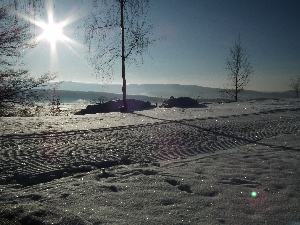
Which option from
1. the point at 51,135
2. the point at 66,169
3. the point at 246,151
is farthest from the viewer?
the point at 51,135

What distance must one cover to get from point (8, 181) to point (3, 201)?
0.70m

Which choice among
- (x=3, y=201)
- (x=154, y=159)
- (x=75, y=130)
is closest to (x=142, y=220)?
(x=3, y=201)

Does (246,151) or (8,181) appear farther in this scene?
(246,151)

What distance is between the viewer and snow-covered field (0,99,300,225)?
8.20 feet

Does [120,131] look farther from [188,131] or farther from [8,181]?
[8,181]

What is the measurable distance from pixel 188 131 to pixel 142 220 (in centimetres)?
527

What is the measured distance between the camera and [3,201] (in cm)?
282

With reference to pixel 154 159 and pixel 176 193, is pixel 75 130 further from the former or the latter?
pixel 176 193

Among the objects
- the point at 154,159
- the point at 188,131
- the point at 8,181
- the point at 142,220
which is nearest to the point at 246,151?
the point at 154,159

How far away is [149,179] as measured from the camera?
11.6 feet

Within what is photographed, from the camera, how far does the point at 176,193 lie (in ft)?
9.94

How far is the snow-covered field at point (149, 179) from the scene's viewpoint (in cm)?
250

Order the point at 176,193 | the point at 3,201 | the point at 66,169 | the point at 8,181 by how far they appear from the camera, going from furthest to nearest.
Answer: the point at 66,169 < the point at 8,181 < the point at 176,193 < the point at 3,201

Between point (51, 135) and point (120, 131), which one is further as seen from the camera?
point (120, 131)
